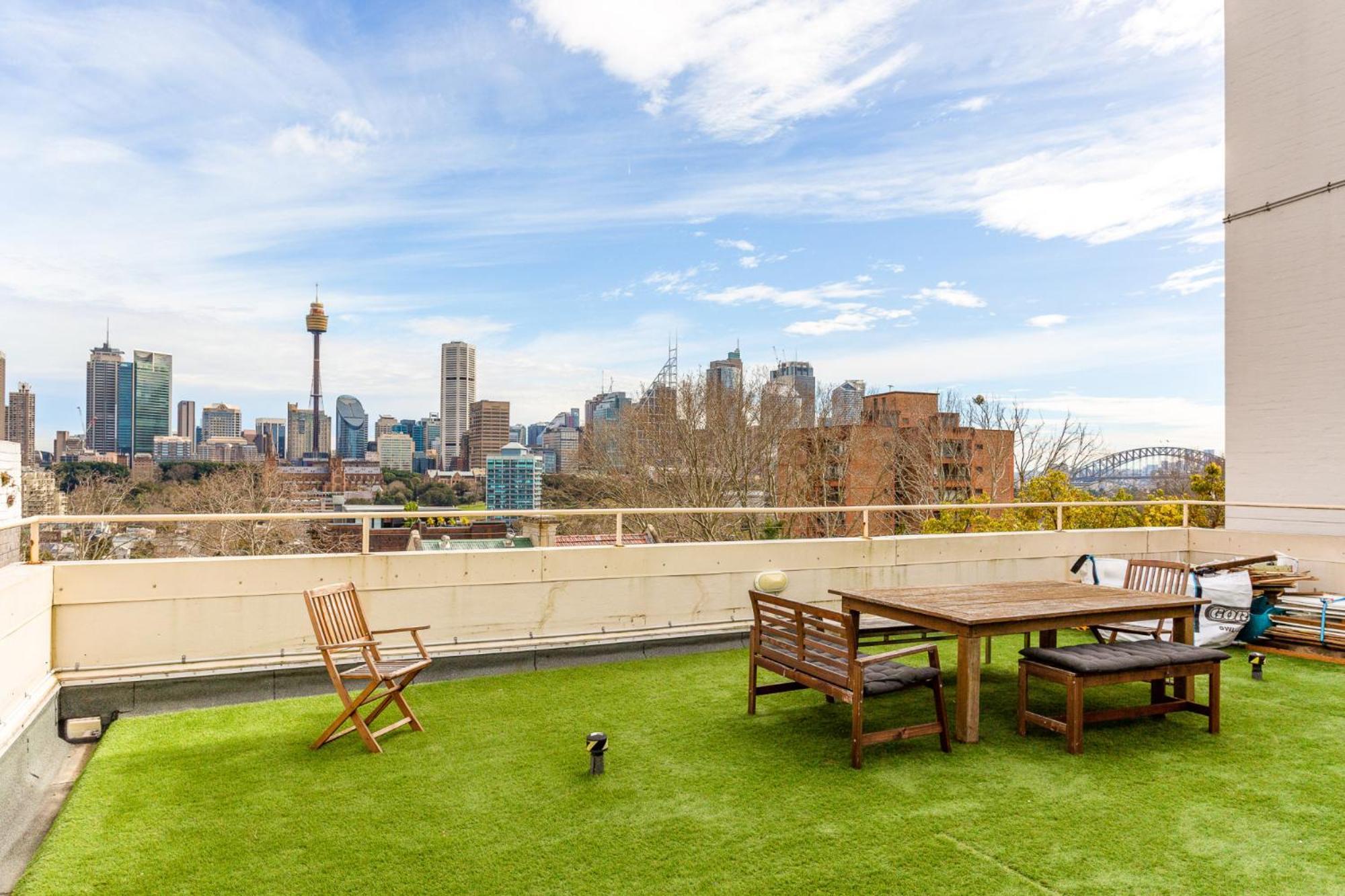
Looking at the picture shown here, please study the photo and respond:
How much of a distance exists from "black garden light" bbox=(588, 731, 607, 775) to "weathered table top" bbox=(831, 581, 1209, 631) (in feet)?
5.44

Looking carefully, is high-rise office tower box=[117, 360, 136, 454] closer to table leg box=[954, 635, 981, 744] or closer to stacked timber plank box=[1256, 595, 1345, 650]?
table leg box=[954, 635, 981, 744]

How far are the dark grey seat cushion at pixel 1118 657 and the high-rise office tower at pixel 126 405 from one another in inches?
1888

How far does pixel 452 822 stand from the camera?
3318 millimetres

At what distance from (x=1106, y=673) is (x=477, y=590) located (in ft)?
13.8

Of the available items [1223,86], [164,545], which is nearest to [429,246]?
[164,545]

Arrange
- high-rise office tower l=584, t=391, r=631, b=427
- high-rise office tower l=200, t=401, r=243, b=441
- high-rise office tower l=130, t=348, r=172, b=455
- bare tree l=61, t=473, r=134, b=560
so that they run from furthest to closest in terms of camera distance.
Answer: high-rise office tower l=200, t=401, r=243, b=441 < high-rise office tower l=130, t=348, r=172, b=455 < bare tree l=61, t=473, r=134, b=560 < high-rise office tower l=584, t=391, r=631, b=427

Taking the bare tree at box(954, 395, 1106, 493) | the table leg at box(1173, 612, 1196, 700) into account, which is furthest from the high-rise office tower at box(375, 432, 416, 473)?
the table leg at box(1173, 612, 1196, 700)

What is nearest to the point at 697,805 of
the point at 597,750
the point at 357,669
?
the point at 597,750

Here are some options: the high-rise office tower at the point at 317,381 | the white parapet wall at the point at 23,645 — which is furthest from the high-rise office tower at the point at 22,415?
the high-rise office tower at the point at 317,381

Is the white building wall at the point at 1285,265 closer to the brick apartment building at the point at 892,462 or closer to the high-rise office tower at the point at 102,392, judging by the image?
the brick apartment building at the point at 892,462

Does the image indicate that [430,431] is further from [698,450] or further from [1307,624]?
[1307,624]

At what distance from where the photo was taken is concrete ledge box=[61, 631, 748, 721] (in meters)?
4.94

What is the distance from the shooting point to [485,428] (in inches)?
2060

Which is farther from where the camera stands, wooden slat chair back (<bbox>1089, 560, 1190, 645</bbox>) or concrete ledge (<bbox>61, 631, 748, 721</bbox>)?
wooden slat chair back (<bbox>1089, 560, 1190, 645</bbox>)
